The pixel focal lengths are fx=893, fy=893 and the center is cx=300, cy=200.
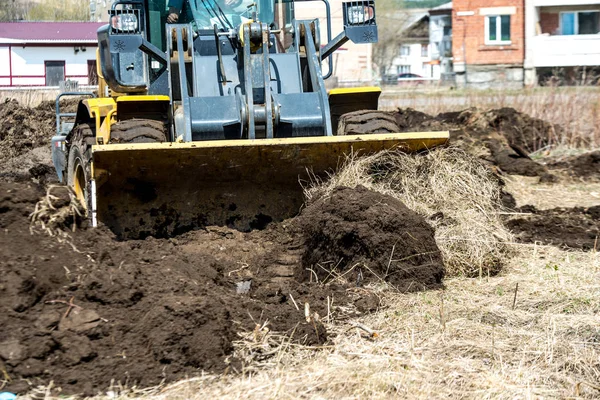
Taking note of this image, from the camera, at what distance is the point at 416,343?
4730mm

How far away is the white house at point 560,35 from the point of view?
40.4m

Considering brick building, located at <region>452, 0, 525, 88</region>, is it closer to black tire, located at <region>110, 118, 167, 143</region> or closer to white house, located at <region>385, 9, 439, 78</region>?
white house, located at <region>385, 9, 439, 78</region>

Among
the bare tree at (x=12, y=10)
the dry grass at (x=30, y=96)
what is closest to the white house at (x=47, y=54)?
A: the bare tree at (x=12, y=10)

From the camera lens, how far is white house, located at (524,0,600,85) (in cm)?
4044

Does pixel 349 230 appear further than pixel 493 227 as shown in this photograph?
No

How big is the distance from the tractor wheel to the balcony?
1389 inches

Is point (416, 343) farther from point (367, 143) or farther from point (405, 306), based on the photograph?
point (367, 143)

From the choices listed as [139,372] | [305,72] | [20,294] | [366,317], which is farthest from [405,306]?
[305,72]

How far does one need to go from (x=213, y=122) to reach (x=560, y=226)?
338 cm

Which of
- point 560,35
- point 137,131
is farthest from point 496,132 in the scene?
point 560,35

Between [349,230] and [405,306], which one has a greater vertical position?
[349,230]

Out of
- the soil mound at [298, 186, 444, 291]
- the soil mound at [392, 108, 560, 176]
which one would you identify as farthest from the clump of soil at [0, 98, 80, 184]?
the soil mound at [298, 186, 444, 291]

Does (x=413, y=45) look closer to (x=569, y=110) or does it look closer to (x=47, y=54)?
(x=47, y=54)

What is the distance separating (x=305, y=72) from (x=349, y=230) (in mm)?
2415
